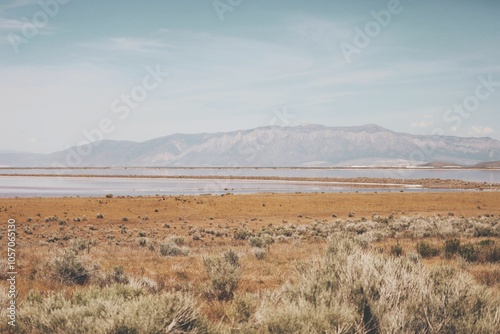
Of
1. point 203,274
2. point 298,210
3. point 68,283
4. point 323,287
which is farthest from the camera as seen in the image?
point 298,210

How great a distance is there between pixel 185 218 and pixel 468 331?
32.8 meters

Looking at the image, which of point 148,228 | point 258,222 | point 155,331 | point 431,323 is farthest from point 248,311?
point 258,222

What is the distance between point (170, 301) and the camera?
4.20m

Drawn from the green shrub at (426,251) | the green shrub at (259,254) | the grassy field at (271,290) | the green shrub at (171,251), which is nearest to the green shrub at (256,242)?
the grassy field at (271,290)

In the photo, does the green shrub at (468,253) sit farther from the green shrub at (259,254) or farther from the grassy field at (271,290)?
the green shrub at (259,254)

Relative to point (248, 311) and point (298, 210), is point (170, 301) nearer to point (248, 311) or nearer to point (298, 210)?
point (248, 311)

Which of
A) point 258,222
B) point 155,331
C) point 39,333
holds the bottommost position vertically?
point 258,222

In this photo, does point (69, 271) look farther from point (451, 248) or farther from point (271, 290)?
point (451, 248)

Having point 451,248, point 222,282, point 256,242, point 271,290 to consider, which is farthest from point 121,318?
point 256,242

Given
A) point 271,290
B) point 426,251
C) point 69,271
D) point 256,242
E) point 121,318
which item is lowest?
point 256,242

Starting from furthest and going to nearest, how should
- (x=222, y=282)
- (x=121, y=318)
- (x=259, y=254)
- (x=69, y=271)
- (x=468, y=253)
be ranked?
(x=259, y=254) < (x=468, y=253) < (x=69, y=271) < (x=222, y=282) < (x=121, y=318)

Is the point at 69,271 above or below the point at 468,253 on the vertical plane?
above

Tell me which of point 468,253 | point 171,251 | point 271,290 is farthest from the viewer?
point 171,251

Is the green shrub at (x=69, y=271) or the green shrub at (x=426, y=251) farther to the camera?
the green shrub at (x=426, y=251)
